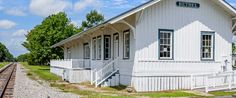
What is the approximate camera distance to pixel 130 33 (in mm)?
19406

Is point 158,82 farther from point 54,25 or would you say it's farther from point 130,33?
point 54,25

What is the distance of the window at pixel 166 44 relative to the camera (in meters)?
19.1

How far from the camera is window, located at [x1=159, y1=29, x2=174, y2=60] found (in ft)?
62.6

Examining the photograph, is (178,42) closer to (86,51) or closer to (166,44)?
(166,44)

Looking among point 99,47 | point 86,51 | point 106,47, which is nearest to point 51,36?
point 86,51

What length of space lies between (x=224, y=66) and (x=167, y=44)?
3825 millimetres

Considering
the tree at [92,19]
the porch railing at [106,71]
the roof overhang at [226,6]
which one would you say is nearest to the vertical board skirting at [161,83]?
the porch railing at [106,71]

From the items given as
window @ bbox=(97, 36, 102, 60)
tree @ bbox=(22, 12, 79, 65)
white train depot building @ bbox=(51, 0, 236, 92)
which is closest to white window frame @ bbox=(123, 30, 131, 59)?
white train depot building @ bbox=(51, 0, 236, 92)

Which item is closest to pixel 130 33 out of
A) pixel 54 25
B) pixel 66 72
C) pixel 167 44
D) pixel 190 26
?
pixel 167 44

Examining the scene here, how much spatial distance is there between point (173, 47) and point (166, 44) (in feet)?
1.31

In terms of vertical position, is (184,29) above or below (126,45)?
above

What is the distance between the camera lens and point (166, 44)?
1922cm

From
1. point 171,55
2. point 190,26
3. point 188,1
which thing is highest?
point 188,1

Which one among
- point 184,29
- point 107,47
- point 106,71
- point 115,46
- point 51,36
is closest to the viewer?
point 184,29
